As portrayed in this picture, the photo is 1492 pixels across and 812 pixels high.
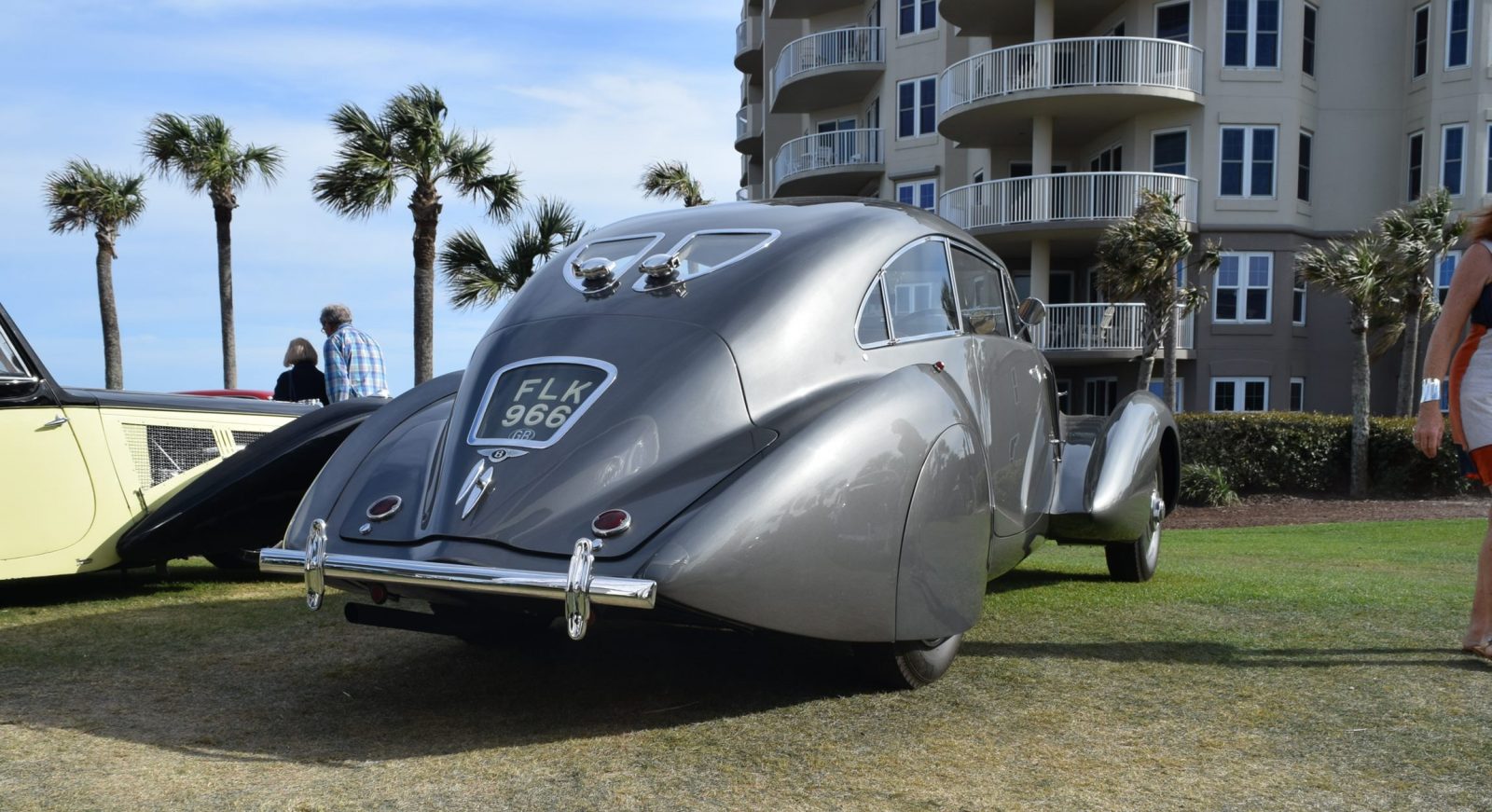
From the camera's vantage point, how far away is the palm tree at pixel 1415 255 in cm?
2081

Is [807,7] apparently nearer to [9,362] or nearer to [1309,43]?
[1309,43]

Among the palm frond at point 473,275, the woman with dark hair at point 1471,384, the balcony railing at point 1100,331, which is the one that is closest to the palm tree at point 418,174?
the palm frond at point 473,275

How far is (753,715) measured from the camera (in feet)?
13.8

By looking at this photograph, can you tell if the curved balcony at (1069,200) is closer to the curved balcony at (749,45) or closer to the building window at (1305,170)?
the building window at (1305,170)

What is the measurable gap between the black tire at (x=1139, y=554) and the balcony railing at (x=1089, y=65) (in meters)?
18.8

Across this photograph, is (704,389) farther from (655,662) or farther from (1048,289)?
(1048,289)

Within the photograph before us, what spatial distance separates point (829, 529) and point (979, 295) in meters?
2.21

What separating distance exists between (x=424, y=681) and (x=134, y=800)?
162 centimetres

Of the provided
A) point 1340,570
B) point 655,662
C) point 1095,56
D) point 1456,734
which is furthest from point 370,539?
point 1095,56

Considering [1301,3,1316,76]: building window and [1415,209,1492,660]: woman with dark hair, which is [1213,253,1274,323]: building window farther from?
[1415,209,1492,660]: woman with dark hair

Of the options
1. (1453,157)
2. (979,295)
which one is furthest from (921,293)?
(1453,157)

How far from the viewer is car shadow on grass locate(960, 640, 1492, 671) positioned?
16.1 feet

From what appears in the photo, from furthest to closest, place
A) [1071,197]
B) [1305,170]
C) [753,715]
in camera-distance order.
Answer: [1305,170]
[1071,197]
[753,715]

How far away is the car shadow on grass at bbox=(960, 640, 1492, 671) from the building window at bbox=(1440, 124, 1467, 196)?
23184 millimetres
